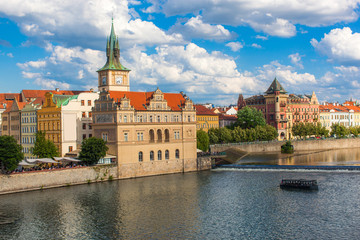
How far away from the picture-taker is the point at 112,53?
10638cm

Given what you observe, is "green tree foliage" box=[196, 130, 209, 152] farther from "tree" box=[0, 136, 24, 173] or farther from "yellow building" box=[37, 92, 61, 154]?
"tree" box=[0, 136, 24, 173]

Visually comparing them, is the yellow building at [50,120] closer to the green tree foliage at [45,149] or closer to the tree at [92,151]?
the green tree foliage at [45,149]

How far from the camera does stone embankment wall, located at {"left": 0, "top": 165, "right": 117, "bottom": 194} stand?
65.2 meters

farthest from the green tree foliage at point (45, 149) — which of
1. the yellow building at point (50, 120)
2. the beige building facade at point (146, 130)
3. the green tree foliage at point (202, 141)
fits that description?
the green tree foliage at point (202, 141)

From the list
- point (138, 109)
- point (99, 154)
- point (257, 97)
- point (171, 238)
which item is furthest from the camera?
point (257, 97)

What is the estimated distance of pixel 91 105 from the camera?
91250 mm

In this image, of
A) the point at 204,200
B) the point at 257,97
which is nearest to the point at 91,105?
the point at 204,200

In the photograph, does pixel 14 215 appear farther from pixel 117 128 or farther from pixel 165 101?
pixel 165 101

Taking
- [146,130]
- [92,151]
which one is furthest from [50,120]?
[146,130]

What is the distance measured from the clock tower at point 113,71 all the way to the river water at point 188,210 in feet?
122

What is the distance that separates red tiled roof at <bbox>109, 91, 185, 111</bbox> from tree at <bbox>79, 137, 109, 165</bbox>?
9483mm

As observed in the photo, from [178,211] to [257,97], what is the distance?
120427 mm

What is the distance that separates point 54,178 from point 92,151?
26.6 ft

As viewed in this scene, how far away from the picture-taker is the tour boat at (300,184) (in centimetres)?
6512
